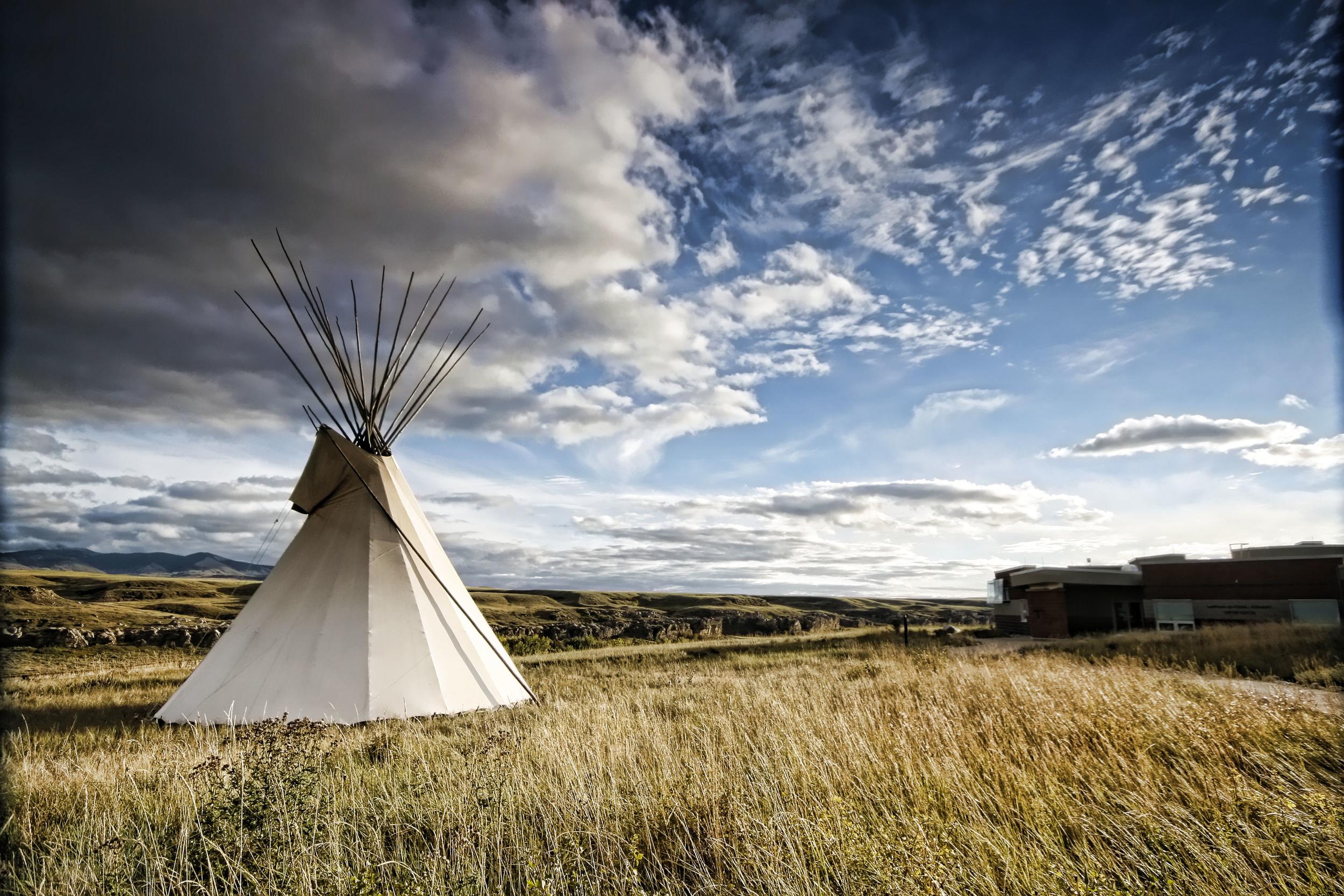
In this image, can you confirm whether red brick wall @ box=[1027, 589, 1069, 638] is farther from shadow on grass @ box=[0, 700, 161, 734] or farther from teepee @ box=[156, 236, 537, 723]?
shadow on grass @ box=[0, 700, 161, 734]

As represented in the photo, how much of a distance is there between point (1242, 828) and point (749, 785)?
2.59m

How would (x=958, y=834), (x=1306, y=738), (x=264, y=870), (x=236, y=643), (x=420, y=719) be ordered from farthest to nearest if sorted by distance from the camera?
(x=236, y=643)
(x=420, y=719)
(x=1306, y=738)
(x=958, y=834)
(x=264, y=870)

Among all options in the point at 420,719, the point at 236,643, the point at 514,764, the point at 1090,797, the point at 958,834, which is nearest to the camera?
the point at 958,834

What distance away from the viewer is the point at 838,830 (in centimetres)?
330

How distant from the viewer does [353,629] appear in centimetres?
834

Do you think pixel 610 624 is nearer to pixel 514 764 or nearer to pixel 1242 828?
pixel 514 764

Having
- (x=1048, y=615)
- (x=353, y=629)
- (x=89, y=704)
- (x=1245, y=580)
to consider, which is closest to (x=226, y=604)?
(x=89, y=704)

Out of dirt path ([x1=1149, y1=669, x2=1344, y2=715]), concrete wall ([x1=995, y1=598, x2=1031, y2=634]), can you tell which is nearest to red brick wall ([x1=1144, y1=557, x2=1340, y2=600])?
concrete wall ([x1=995, y1=598, x2=1031, y2=634])

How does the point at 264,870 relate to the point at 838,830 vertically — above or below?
below

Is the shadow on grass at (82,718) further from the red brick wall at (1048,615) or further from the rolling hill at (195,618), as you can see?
the red brick wall at (1048,615)

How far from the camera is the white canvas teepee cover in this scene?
7.83 m

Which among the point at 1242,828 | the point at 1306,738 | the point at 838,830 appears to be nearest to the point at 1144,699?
the point at 1306,738

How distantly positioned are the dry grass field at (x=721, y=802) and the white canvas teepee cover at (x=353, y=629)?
88cm

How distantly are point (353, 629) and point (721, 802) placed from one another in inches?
242
